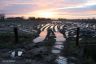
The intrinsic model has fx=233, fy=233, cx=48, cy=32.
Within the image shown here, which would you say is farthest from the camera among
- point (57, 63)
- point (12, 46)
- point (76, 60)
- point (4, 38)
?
point (4, 38)

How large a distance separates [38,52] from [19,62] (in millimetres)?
2476

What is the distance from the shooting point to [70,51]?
637 inches

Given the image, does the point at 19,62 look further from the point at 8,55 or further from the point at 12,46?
the point at 12,46

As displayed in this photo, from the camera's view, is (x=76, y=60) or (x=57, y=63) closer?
(x=57, y=63)

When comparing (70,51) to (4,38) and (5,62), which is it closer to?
(5,62)

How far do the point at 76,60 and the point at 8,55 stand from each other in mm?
4286

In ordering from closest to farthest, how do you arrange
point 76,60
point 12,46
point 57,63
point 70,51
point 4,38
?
1. point 57,63
2. point 76,60
3. point 70,51
4. point 12,46
5. point 4,38

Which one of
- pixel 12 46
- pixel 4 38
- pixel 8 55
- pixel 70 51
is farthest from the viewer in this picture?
pixel 4 38

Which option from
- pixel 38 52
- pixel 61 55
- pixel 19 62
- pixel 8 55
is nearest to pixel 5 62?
pixel 19 62

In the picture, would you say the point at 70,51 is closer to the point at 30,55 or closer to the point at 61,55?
the point at 61,55

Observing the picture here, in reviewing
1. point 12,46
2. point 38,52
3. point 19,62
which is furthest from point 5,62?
point 12,46

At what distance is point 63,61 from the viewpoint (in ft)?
43.1

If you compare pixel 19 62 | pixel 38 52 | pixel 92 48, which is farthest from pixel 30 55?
pixel 92 48

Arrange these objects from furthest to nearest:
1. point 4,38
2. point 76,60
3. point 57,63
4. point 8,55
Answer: point 4,38, point 8,55, point 76,60, point 57,63
